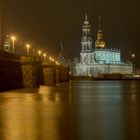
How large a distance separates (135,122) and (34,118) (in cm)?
390

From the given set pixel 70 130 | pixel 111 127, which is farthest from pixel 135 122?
pixel 70 130

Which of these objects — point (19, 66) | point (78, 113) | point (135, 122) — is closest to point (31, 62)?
point (19, 66)

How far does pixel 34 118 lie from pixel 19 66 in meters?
44.5

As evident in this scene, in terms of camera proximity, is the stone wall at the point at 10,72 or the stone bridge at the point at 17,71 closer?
the stone wall at the point at 10,72

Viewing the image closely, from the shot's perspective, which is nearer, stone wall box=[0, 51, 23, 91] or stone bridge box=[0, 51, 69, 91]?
stone wall box=[0, 51, 23, 91]

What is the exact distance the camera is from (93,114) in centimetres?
2042

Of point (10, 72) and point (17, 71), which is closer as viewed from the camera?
point (10, 72)

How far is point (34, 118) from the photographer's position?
1833 cm

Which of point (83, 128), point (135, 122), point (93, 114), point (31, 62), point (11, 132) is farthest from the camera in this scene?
point (31, 62)

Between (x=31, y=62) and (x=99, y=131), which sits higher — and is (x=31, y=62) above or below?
above

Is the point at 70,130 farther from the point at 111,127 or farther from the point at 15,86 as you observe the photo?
the point at 15,86

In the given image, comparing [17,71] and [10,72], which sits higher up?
[17,71]

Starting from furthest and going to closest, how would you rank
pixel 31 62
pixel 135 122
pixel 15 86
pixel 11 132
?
pixel 31 62 → pixel 15 86 → pixel 135 122 → pixel 11 132

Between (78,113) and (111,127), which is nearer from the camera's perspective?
(111,127)
